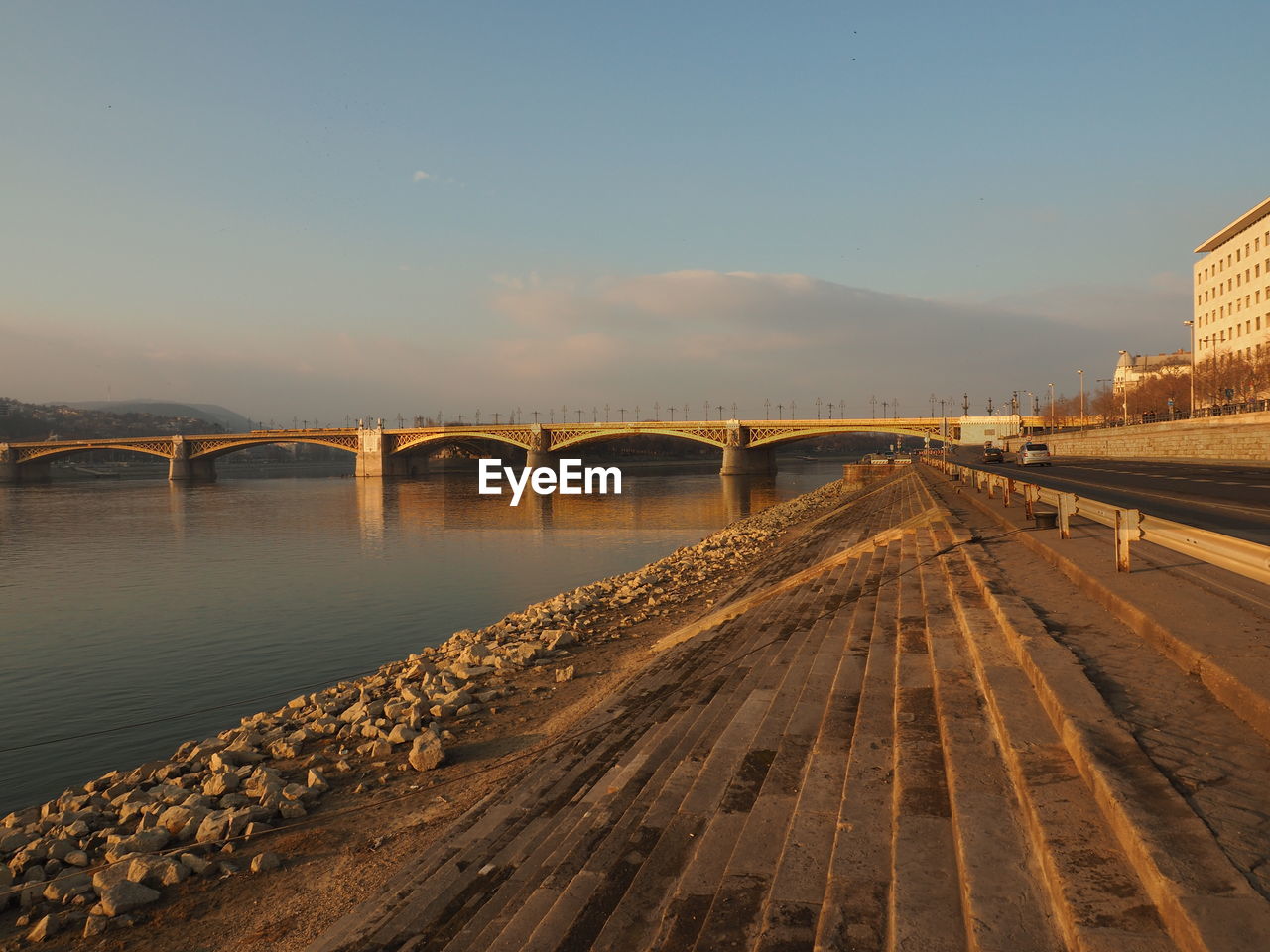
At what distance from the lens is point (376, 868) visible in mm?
6152

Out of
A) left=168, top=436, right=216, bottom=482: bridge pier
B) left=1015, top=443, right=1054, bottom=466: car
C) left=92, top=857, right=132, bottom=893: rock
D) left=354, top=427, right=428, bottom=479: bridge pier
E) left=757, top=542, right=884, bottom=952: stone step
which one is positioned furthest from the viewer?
left=168, top=436, right=216, bottom=482: bridge pier

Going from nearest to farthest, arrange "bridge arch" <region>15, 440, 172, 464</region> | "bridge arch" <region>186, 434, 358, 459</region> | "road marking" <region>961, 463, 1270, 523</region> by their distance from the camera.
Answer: "road marking" <region>961, 463, 1270, 523</region> → "bridge arch" <region>186, 434, 358, 459</region> → "bridge arch" <region>15, 440, 172, 464</region>

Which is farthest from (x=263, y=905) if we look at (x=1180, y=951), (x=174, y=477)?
(x=174, y=477)

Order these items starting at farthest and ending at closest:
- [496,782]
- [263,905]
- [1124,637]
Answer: [496,782] < [1124,637] < [263,905]

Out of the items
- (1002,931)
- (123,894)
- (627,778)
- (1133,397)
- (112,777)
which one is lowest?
(112,777)

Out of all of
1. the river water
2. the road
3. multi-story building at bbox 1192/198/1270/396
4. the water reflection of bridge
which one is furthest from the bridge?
the road

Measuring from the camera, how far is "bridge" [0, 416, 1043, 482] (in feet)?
315

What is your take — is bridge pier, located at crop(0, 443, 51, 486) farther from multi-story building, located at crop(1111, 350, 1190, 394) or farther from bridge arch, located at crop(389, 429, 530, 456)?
multi-story building, located at crop(1111, 350, 1190, 394)

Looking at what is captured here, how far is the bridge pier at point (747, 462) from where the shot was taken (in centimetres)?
10075

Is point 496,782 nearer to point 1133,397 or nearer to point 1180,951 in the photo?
point 1180,951

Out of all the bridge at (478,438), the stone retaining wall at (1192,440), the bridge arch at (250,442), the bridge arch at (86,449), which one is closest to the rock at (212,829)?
the stone retaining wall at (1192,440)

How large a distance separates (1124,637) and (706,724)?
371cm

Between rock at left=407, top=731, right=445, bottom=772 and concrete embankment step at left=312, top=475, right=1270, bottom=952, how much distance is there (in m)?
1.67

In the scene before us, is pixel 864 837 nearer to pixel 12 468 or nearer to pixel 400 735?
pixel 400 735
